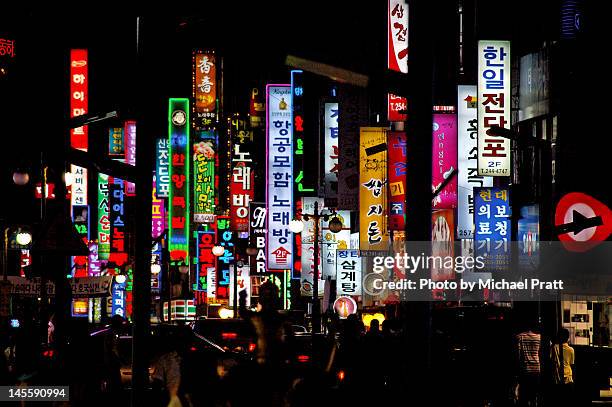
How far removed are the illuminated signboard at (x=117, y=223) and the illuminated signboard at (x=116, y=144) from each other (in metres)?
10.6

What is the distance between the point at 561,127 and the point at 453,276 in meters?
10.8

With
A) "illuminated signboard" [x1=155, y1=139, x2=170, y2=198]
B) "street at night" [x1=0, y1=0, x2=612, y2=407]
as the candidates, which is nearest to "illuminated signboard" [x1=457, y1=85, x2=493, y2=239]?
"street at night" [x1=0, y1=0, x2=612, y2=407]

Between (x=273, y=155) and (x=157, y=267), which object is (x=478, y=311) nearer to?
(x=273, y=155)

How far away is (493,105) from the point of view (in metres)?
28.3

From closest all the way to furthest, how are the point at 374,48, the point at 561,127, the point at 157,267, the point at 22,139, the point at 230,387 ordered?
the point at 374,48
the point at 230,387
the point at 22,139
the point at 561,127
the point at 157,267

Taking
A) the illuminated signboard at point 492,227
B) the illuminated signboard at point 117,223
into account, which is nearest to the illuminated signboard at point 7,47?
the illuminated signboard at point 117,223

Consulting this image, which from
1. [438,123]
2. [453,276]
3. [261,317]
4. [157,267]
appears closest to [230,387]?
[261,317]

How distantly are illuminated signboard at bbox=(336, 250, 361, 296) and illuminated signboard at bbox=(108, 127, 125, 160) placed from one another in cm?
1352

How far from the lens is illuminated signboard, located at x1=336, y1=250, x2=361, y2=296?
41031mm

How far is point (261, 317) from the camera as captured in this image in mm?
12352

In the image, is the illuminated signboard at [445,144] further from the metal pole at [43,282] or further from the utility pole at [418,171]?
the utility pole at [418,171]

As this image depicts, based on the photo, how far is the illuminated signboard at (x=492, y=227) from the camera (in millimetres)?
32312

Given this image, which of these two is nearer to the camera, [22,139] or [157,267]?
[22,139]

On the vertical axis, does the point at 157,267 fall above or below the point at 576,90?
below
